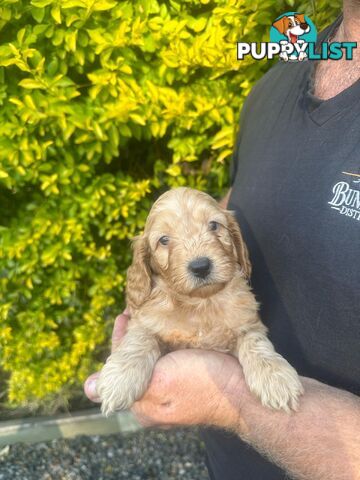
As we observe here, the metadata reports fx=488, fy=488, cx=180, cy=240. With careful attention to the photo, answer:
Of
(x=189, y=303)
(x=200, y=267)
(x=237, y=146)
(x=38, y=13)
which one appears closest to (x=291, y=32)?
(x=237, y=146)

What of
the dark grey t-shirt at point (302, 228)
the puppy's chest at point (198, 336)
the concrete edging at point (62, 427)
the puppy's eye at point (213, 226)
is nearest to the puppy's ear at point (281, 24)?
the dark grey t-shirt at point (302, 228)

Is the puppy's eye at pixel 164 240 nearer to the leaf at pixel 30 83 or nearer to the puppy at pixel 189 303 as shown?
the puppy at pixel 189 303

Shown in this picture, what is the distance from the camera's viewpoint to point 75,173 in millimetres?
3080

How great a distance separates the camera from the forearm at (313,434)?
67.3 inches

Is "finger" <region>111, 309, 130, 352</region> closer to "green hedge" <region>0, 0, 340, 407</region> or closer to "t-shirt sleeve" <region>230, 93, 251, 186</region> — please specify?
"green hedge" <region>0, 0, 340, 407</region>

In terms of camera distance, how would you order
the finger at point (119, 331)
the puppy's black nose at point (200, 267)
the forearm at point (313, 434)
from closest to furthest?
1. the forearm at point (313, 434)
2. the puppy's black nose at point (200, 267)
3. the finger at point (119, 331)

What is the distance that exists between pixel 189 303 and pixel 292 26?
1750 mm

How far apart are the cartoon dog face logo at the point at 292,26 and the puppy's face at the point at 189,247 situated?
1.16 m

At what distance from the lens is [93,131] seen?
289cm

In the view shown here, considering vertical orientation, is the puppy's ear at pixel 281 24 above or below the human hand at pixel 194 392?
Answer: above

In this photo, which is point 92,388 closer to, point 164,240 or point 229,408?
point 229,408

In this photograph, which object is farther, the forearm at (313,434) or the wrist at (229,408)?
the wrist at (229,408)

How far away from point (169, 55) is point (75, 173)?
92cm

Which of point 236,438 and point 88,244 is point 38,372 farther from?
point 236,438
